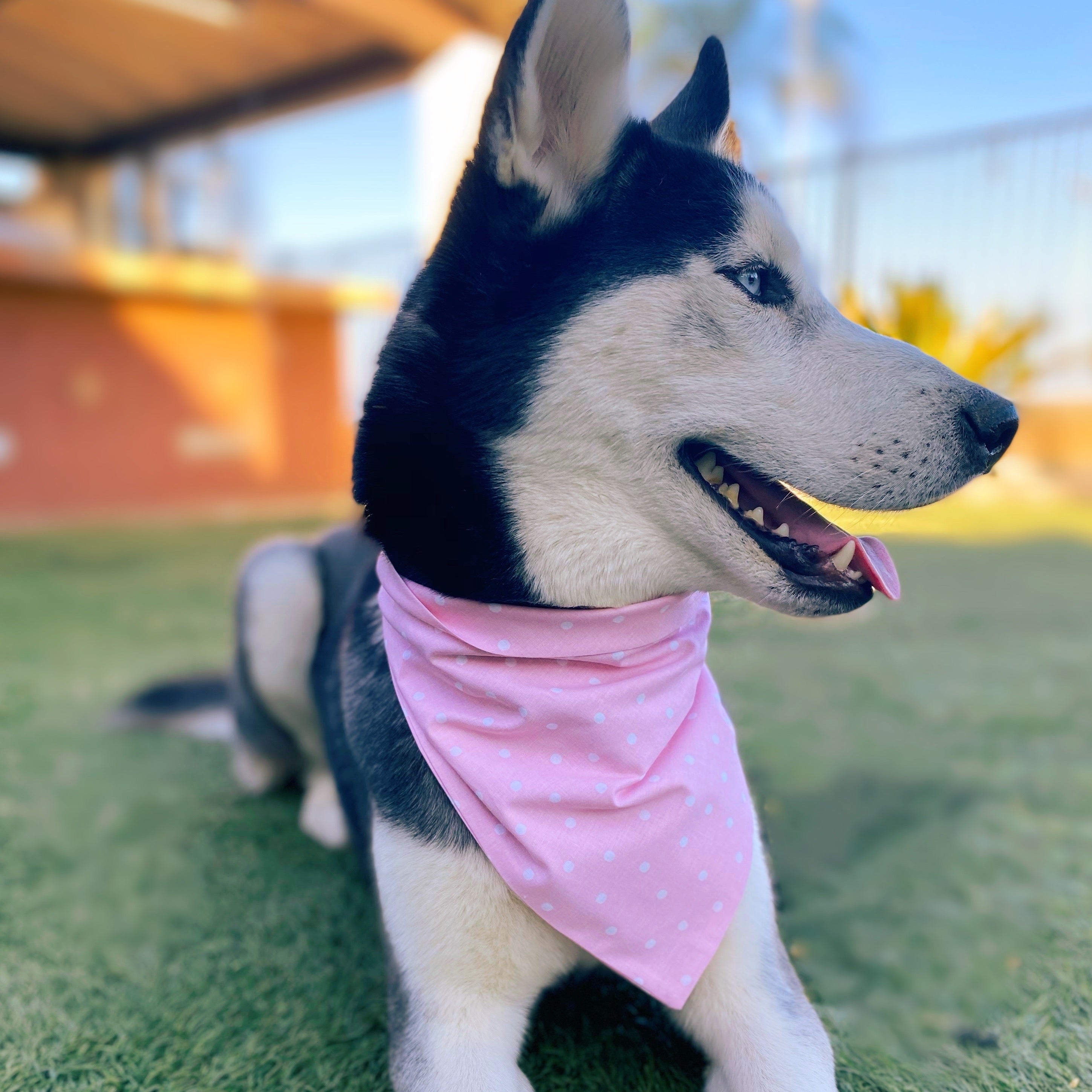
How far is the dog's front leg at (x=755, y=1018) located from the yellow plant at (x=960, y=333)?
9.14 ft

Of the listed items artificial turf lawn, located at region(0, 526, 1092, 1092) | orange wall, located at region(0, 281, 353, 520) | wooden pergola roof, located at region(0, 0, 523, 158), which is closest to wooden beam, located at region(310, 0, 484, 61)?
wooden pergola roof, located at region(0, 0, 523, 158)

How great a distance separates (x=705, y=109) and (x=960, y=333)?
581 centimetres

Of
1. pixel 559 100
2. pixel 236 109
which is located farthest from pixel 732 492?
pixel 236 109

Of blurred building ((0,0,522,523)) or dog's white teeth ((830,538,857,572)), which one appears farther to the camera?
blurred building ((0,0,522,523))

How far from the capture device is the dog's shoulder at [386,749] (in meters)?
1.07

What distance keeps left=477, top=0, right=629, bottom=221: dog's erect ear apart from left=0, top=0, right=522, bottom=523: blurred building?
525 centimetres

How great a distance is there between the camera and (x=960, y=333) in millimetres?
6168

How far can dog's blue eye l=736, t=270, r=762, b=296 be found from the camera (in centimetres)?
104

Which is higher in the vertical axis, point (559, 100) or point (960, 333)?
point (559, 100)

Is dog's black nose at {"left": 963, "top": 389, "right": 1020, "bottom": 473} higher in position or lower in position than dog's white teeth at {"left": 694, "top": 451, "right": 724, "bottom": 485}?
higher

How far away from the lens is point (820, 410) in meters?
1.00

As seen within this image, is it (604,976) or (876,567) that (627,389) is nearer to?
(876,567)

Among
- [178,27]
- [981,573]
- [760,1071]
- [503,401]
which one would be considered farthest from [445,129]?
[760,1071]

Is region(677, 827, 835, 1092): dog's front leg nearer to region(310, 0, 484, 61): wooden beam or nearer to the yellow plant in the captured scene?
the yellow plant
